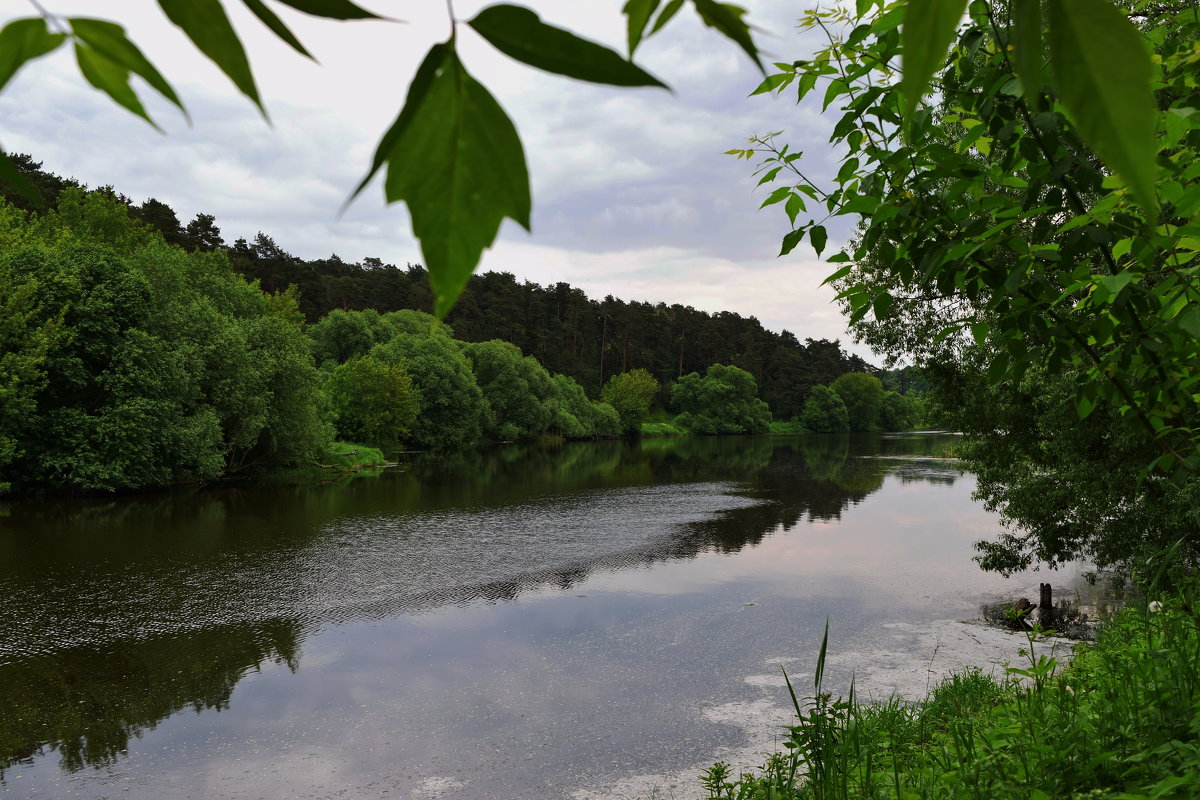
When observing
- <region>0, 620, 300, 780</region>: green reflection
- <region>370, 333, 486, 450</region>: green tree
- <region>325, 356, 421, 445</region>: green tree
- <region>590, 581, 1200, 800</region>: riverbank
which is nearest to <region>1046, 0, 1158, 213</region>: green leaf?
<region>590, 581, 1200, 800</region>: riverbank

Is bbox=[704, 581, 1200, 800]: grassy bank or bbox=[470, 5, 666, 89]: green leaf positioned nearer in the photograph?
bbox=[470, 5, 666, 89]: green leaf

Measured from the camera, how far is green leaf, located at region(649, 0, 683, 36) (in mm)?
401

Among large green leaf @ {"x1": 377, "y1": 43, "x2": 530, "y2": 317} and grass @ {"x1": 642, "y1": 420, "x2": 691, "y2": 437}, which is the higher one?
large green leaf @ {"x1": 377, "y1": 43, "x2": 530, "y2": 317}

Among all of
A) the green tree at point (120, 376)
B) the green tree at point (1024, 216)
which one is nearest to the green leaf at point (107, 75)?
the green tree at point (1024, 216)

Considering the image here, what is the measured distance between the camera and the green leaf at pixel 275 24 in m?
0.31

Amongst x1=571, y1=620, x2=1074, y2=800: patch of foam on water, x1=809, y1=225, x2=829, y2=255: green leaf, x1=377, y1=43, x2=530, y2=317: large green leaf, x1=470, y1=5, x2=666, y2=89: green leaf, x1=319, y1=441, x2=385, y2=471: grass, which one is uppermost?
x1=809, y1=225, x2=829, y2=255: green leaf

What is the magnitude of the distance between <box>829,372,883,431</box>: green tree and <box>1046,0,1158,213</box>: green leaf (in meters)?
108

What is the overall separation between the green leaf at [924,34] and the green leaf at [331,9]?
0.75ft

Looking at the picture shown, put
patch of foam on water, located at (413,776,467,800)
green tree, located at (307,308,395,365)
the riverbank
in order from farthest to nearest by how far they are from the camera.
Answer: green tree, located at (307,308,395,365) < patch of foam on water, located at (413,776,467,800) < the riverbank

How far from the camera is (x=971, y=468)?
53.0ft

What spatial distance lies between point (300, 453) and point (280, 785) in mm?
27614

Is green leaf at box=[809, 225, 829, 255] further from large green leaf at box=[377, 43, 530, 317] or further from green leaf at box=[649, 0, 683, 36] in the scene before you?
large green leaf at box=[377, 43, 530, 317]

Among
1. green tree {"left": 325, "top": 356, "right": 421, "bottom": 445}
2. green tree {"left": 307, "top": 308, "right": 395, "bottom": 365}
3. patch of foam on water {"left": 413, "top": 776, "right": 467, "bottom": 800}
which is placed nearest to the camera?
patch of foam on water {"left": 413, "top": 776, "right": 467, "bottom": 800}

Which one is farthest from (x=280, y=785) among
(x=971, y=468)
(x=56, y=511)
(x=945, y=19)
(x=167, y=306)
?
(x=167, y=306)
